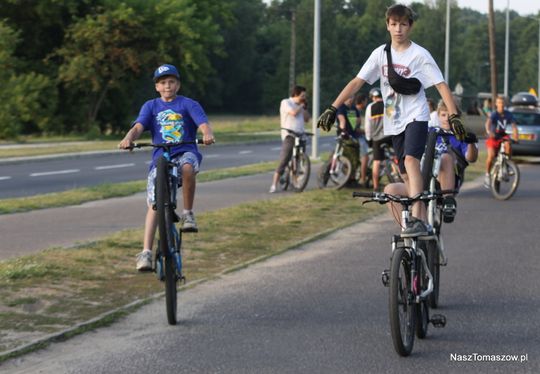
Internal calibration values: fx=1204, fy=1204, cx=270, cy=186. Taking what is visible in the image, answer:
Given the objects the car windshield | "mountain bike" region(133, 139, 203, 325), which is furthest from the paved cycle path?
the car windshield

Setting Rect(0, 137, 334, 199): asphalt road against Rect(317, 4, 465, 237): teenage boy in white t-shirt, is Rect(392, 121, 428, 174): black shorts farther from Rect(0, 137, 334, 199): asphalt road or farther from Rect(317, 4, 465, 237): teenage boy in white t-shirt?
Rect(0, 137, 334, 199): asphalt road

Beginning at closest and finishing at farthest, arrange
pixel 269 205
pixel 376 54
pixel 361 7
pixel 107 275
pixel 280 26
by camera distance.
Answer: pixel 376 54 < pixel 107 275 < pixel 269 205 < pixel 280 26 < pixel 361 7

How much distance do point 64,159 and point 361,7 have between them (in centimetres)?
12736

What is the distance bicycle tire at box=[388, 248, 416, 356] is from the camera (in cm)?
634

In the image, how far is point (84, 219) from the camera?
1456cm

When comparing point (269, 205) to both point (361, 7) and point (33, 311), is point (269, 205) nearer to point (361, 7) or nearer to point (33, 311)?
point (33, 311)

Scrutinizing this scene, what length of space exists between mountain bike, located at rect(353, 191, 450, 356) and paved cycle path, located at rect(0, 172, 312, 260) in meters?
4.83

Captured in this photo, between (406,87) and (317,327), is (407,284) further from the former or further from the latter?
(406,87)

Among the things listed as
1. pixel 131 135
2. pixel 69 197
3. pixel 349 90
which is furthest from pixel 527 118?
pixel 349 90

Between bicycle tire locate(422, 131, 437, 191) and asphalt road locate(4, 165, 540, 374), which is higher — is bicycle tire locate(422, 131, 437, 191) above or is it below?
above

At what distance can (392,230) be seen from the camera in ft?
44.3

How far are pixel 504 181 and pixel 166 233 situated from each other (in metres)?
11.7

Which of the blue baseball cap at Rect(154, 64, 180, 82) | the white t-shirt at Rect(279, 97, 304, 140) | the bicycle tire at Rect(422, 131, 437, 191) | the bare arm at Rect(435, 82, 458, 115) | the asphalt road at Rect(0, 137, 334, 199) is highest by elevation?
the blue baseball cap at Rect(154, 64, 180, 82)

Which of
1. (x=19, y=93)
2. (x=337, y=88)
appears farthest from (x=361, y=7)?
(x=19, y=93)
